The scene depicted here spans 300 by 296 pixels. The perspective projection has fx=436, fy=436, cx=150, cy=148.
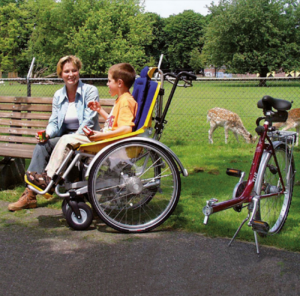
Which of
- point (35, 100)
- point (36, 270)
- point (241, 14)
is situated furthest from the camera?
point (241, 14)

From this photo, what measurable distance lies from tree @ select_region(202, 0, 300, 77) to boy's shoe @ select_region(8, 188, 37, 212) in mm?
47998

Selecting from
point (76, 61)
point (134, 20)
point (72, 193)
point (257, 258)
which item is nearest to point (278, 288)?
point (257, 258)

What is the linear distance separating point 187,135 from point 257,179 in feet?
25.7

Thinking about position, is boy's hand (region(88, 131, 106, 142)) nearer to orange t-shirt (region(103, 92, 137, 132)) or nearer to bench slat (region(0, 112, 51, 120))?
orange t-shirt (region(103, 92, 137, 132))

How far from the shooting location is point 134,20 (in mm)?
64625

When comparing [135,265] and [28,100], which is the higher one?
[28,100]

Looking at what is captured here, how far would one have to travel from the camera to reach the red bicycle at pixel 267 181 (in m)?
3.38

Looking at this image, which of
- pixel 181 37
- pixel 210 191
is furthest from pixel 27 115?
pixel 181 37

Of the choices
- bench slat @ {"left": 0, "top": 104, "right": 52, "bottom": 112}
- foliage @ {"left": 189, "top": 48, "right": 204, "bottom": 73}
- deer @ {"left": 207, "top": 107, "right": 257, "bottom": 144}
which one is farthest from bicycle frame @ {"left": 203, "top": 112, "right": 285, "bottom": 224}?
foliage @ {"left": 189, "top": 48, "right": 204, "bottom": 73}

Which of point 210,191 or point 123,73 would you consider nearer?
point 123,73

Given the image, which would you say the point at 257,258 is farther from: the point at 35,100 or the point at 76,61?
the point at 35,100

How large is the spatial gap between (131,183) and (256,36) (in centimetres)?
5164

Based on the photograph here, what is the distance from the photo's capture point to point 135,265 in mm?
3275

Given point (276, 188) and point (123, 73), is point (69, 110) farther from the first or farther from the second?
point (276, 188)
